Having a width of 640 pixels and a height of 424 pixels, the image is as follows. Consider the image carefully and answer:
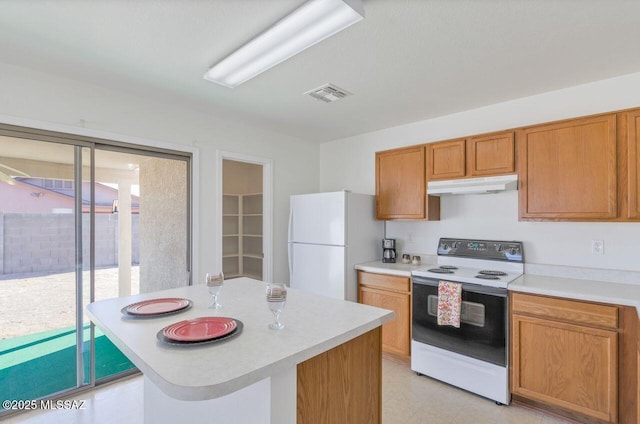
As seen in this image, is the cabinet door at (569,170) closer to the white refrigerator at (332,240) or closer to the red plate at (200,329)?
the white refrigerator at (332,240)

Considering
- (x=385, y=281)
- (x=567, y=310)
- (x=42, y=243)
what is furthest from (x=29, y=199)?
(x=567, y=310)

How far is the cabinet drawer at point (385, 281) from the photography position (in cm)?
313

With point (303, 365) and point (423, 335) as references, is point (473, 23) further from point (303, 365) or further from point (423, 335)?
point (423, 335)

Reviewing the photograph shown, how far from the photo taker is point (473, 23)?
5.94 ft

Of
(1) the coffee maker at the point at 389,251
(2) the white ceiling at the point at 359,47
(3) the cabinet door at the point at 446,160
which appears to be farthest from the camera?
(1) the coffee maker at the point at 389,251

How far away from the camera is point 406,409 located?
2.44 m

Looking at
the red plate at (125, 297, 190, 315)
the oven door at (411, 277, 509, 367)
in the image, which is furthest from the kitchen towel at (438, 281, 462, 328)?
the red plate at (125, 297, 190, 315)

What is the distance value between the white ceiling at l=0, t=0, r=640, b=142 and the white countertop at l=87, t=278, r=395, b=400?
1.57 metres

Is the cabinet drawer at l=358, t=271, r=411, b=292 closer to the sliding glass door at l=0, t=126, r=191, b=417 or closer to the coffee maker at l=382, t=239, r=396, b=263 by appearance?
the coffee maker at l=382, t=239, r=396, b=263

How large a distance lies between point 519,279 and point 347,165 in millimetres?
2459

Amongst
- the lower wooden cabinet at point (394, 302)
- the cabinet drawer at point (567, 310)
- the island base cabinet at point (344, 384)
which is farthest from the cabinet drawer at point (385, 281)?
the island base cabinet at point (344, 384)

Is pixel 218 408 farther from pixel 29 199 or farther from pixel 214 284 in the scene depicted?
pixel 29 199

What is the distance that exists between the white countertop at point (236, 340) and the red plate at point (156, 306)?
48 mm

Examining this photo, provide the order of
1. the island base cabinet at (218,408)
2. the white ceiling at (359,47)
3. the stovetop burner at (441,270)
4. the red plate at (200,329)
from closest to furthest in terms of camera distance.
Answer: the island base cabinet at (218,408)
the red plate at (200,329)
the white ceiling at (359,47)
the stovetop burner at (441,270)
